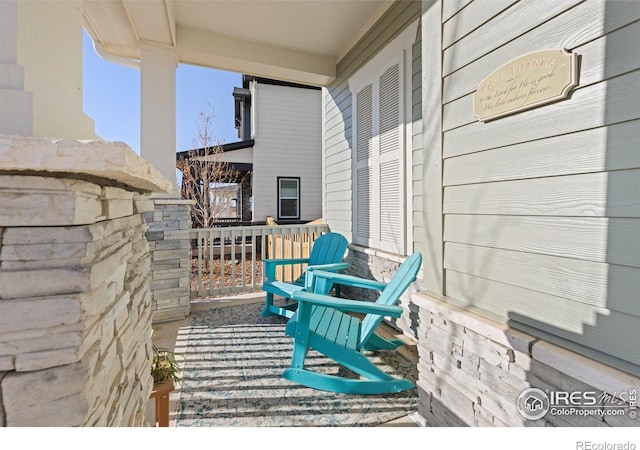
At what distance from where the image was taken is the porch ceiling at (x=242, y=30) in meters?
3.07

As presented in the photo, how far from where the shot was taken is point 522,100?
4.10 feet

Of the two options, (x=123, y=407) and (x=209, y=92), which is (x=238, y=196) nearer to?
(x=209, y=92)

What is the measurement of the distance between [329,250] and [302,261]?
37 cm

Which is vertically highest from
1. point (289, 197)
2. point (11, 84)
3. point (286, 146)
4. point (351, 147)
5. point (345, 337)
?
point (286, 146)

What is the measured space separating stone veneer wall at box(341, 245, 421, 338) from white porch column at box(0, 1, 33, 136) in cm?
270

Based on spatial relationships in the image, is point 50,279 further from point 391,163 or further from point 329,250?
point 329,250

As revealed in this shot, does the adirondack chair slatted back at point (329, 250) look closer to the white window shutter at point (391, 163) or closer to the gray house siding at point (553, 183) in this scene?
the white window shutter at point (391, 163)

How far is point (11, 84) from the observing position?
0.72m

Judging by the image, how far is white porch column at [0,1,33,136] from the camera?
0.70 m

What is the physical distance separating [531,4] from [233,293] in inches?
160

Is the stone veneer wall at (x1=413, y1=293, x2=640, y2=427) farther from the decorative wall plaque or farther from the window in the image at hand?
the window

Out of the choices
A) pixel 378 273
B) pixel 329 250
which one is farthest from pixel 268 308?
pixel 378 273

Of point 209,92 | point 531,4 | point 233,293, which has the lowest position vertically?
point 233,293
